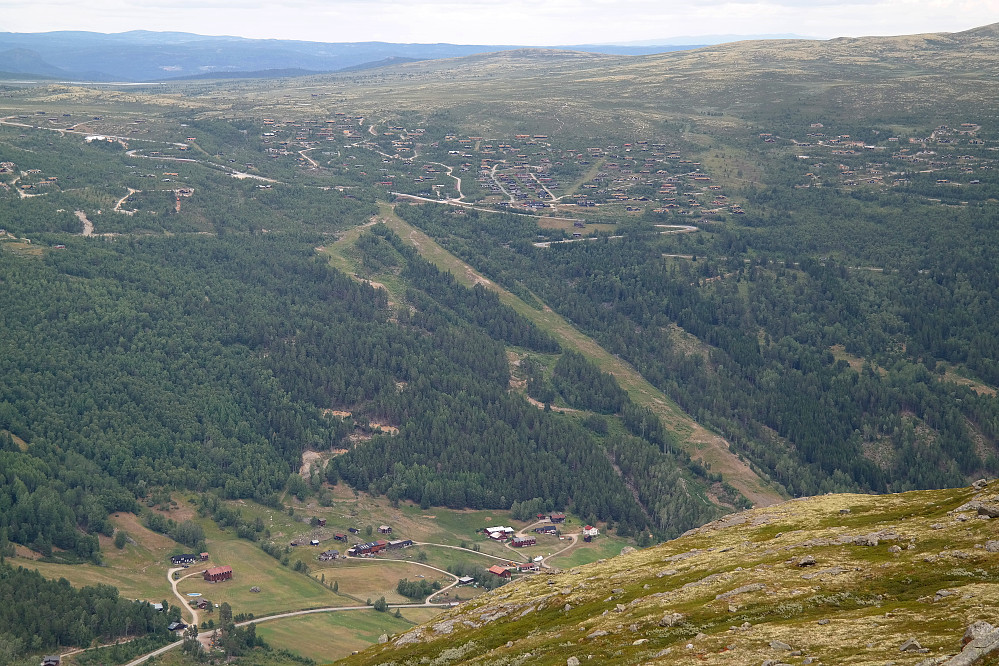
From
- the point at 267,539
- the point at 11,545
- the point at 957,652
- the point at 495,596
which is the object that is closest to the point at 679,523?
the point at 267,539

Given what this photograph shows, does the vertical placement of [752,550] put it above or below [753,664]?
below

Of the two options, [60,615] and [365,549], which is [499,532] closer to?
[365,549]

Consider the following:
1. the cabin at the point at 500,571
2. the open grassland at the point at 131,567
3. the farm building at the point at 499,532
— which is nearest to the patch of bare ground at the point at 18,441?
the open grassland at the point at 131,567

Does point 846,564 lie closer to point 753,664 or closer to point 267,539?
point 753,664

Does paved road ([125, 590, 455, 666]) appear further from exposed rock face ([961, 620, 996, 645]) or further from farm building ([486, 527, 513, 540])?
exposed rock face ([961, 620, 996, 645])

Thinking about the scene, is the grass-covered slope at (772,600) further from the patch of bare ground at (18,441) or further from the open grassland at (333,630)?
the patch of bare ground at (18,441)
